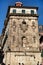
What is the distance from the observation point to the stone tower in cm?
5478

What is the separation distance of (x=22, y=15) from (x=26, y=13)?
4.16 feet

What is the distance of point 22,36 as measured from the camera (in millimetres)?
57031

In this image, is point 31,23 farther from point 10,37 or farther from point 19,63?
point 19,63

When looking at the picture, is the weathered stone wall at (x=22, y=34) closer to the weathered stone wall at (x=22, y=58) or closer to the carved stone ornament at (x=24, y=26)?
the carved stone ornament at (x=24, y=26)

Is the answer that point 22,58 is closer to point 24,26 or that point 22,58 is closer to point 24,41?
point 24,41

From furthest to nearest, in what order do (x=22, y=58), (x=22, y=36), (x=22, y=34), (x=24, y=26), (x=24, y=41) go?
(x=24, y=26), (x=22, y=34), (x=22, y=36), (x=24, y=41), (x=22, y=58)

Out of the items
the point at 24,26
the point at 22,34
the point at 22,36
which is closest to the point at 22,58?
the point at 22,36

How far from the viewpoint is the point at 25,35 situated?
57.3 metres

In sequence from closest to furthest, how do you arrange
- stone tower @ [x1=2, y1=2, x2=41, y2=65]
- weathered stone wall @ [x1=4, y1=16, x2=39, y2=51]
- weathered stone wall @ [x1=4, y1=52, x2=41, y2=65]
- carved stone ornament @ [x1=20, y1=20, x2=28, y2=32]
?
weathered stone wall @ [x1=4, y1=52, x2=41, y2=65] → stone tower @ [x1=2, y1=2, x2=41, y2=65] → weathered stone wall @ [x1=4, y1=16, x2=39, y2=51] → carved stone ornament @ [x1=20, y1=20, x2=28, y2=32]

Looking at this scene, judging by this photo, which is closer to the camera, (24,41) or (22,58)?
(22,58)

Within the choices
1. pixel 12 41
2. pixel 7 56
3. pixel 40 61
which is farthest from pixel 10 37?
pixel 40 61

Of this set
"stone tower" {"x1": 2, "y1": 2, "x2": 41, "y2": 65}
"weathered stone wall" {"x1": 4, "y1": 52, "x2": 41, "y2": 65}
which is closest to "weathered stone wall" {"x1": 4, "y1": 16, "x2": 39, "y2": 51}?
"stone tower" {"x1": 2, "y1": 2, "x2": 41, "y2": 65}

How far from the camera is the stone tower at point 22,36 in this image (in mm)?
54781

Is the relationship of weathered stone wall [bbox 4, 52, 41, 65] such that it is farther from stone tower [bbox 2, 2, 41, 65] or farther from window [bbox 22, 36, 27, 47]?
window [bbox 22, 36, 27, 47]
